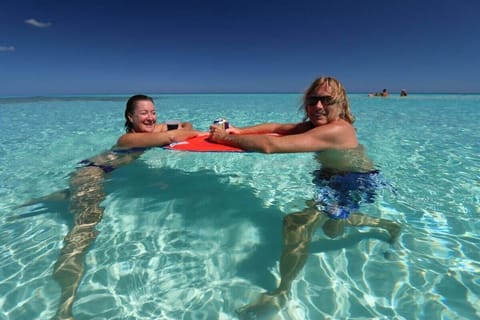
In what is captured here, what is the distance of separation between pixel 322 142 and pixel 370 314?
1.37 metres

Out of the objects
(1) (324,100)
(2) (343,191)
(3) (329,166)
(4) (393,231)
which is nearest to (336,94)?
(1) (324,100)

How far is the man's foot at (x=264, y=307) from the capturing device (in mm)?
1968

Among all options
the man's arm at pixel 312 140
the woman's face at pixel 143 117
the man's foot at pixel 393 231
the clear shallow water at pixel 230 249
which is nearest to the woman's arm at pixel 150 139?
the woman's face at pixel 143 117

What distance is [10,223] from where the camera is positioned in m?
3.23

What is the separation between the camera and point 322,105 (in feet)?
9.22

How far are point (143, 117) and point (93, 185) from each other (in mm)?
1003

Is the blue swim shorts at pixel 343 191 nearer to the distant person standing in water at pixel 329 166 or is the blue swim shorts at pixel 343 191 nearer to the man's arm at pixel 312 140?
the distant person standing in water at pixel 329 166

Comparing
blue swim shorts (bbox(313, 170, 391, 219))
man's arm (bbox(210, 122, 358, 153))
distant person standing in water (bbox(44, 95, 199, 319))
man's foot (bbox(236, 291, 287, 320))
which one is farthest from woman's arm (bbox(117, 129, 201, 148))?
man's foot (bbox(236, 291, 287, 320))

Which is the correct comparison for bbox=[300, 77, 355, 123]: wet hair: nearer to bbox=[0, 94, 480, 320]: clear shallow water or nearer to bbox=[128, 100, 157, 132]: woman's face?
bbox=[0, 94, 480, 320]: clear shallow water

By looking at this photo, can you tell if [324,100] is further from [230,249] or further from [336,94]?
[230,249]

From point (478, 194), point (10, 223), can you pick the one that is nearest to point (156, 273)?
point (10, 223)

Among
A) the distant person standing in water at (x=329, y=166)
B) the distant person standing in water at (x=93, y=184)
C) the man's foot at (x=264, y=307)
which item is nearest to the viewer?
the man's foot at (x=264, y=307)

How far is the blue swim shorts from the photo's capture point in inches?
103

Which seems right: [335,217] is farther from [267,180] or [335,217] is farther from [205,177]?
[205,177]
